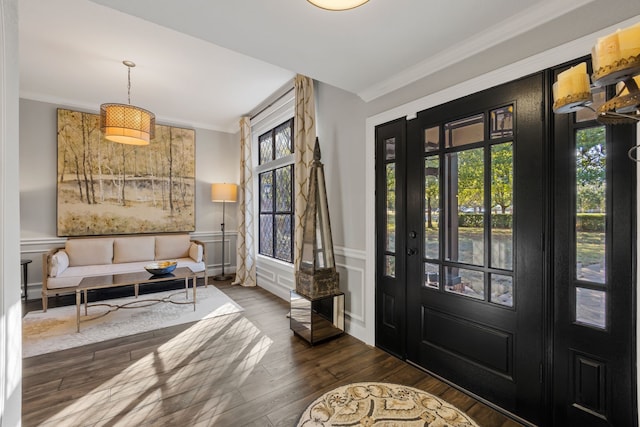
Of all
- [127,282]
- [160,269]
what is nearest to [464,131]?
[160,269]

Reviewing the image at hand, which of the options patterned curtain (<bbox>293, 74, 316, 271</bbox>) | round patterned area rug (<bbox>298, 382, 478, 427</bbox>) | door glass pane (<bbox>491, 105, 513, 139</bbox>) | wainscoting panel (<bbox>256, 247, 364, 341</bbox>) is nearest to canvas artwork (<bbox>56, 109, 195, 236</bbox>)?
patterned curtain (<bbox>293, 74, 316, 271</bbox>)

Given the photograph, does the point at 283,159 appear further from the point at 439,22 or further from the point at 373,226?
the point at 439,22

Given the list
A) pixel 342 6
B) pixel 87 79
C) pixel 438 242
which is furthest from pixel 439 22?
pixel 87 79

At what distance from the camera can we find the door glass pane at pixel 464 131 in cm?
202

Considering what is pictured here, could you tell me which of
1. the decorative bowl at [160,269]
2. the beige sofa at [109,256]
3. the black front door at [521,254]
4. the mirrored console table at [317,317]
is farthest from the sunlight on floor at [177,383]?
the beige sofa at [109,256]

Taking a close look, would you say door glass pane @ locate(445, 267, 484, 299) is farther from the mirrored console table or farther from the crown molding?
the crown molding

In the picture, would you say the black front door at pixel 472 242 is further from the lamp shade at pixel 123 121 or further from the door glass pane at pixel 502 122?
the lamp shade at pixel 123 121

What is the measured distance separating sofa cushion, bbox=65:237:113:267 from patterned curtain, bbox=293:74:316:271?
3.32 meters

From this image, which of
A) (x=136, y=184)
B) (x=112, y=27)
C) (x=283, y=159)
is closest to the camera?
(x=112, y=27)

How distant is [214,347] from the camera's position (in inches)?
108

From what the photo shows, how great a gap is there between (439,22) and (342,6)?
0.80 m

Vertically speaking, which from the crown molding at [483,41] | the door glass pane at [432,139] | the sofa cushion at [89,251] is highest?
the crown molding at [483,41]

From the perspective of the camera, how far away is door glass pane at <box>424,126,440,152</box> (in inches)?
89.3

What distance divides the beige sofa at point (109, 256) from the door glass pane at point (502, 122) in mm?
4503
